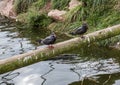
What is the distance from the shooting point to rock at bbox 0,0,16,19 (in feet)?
62.8

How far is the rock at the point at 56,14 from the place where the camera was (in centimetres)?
1529

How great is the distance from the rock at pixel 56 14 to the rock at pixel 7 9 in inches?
143

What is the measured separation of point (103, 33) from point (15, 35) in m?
7.24

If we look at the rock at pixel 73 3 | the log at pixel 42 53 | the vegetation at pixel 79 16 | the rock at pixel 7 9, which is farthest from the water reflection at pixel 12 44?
the log at pixel 42 53

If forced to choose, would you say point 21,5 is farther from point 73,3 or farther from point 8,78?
point 8,78

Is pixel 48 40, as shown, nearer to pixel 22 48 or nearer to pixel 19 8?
pixel 22 48

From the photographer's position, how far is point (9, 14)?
19.3 metres

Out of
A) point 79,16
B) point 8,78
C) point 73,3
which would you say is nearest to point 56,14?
point 73,3

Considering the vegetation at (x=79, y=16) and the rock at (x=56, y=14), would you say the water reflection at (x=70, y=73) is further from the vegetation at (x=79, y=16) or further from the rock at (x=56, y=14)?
the rock at (x=56, y=14)

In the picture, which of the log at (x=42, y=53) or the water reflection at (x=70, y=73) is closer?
the log at (x=42, y=53)

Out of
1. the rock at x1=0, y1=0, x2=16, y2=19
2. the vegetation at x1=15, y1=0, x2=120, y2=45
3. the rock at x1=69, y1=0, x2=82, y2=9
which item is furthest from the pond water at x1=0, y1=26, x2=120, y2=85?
the rock at x1=0, y1=0, x2=16, y2=19

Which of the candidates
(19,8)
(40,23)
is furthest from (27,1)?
(40,23)

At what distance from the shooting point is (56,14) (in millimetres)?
15562

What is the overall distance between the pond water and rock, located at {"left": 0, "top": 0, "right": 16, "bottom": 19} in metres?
7.01
